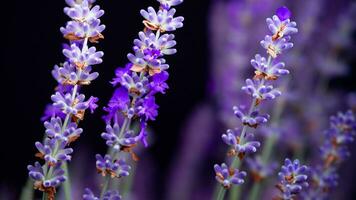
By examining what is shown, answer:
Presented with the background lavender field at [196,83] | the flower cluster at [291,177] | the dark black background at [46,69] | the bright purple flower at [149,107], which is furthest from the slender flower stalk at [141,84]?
the dark black background at [46,69]

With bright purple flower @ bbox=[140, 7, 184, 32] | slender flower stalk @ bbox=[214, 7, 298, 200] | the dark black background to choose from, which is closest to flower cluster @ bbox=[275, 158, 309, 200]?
slender flower stalk @ bbox=[214, 7, 298, 200]

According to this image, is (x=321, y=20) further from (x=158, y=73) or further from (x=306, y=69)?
(x=158, y=73)

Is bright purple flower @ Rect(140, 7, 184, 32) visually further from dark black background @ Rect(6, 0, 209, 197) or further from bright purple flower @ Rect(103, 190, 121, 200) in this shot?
dark black background @ Rect(6, 0, 209, 197)

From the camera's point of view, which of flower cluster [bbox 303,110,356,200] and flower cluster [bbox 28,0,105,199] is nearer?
flower cluster [bbox 28,0,105,199]

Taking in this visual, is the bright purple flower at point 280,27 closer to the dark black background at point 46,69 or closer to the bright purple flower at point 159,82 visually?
the bright purple flower at point 159,82

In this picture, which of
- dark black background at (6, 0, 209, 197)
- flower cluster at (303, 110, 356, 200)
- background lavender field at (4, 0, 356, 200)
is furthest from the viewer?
dark black background at (6, 0, 209, 197)
